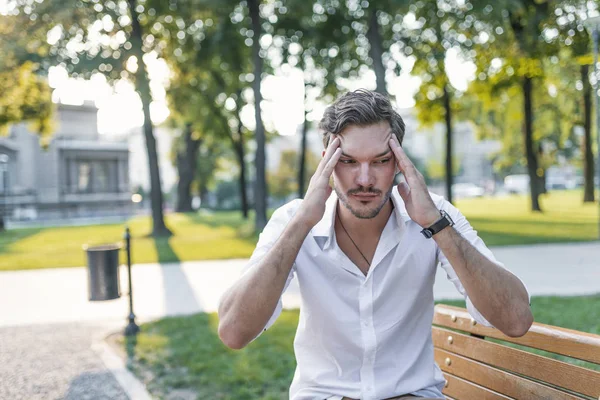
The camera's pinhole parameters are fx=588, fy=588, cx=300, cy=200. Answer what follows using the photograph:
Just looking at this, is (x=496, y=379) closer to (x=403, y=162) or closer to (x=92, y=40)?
(x=403, y=162)

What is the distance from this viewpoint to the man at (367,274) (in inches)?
92.7

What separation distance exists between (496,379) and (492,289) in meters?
0.68

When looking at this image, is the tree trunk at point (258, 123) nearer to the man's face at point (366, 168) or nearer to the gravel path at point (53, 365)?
the gravel path at point (53, 365)

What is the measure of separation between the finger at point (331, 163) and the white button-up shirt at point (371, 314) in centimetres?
27

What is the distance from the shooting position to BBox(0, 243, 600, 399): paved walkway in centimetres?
578

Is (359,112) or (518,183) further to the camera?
(518,183)

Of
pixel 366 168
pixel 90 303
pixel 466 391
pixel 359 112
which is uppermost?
pixel 359 112

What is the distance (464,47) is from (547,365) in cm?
2349

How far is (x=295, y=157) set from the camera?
60.2 metres

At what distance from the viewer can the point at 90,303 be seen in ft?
32.2

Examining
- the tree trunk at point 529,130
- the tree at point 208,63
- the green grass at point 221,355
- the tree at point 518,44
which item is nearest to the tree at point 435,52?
the tree at point 518,44

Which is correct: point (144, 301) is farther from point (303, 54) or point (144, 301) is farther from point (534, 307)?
point (303, 54)

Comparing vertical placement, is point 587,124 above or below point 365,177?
above

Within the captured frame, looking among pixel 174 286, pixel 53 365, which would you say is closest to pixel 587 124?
pixel 174 286
